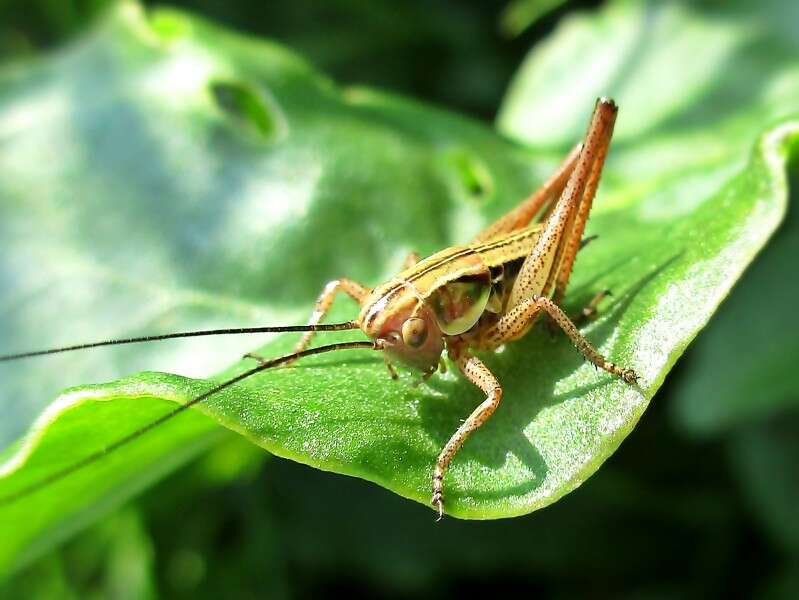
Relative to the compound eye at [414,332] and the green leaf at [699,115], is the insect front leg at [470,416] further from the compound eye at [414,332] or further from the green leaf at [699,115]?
the green leaf at [699,115]

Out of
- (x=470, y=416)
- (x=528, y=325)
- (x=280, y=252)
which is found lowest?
(x=470, y=416)

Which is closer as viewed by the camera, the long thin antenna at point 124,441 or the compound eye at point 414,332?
the long thin antenna at point 124,441

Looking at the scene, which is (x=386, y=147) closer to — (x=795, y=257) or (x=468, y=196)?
(x=468, y=196)

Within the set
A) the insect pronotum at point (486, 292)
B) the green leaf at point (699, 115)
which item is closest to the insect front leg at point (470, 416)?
the insect pronotum at point (486, 292)

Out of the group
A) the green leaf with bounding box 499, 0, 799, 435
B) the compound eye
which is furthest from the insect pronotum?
the green leaf with bounding box 499, 0, 799, 435

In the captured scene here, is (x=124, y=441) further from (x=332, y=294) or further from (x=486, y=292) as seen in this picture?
(x=486, y=292)

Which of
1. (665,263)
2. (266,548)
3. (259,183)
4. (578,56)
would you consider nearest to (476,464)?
(665,263)

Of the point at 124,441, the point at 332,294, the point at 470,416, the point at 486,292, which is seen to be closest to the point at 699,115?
the point at 486,292
